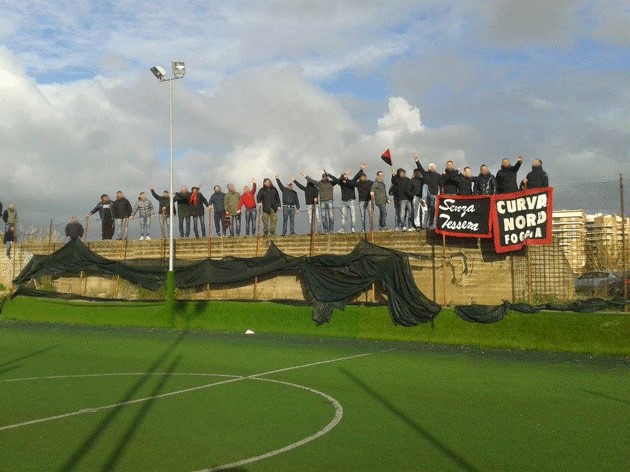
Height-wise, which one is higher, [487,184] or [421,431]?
[487,184]

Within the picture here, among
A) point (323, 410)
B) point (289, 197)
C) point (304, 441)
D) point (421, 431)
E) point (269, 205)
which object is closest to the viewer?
point (304, 441)

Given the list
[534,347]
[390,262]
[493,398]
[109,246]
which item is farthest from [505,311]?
[109,246]

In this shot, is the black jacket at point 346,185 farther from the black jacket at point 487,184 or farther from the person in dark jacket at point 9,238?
the person in dark jacket at point 9,238

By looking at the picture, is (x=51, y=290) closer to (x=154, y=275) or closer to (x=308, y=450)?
Result: (x=154, y=275)

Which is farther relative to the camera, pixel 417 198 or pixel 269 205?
pixel 269 205

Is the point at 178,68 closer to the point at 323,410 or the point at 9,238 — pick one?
the point at 9,238

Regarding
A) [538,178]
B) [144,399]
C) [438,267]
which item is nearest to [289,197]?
[438,267]

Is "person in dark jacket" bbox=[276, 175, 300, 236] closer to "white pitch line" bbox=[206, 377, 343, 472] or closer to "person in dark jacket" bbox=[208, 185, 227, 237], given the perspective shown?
"person in dark jacket" bbox=[208, 185, 227, 237]

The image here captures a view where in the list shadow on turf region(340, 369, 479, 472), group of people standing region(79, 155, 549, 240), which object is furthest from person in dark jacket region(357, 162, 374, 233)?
shadow on turf region(340, 369, 479, 472)

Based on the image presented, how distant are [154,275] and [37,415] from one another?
16.4m

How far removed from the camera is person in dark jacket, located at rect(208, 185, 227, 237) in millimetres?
26188

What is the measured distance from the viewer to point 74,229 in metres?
30.4

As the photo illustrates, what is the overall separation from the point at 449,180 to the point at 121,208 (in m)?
14.2

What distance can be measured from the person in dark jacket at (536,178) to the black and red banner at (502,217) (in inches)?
20.6
